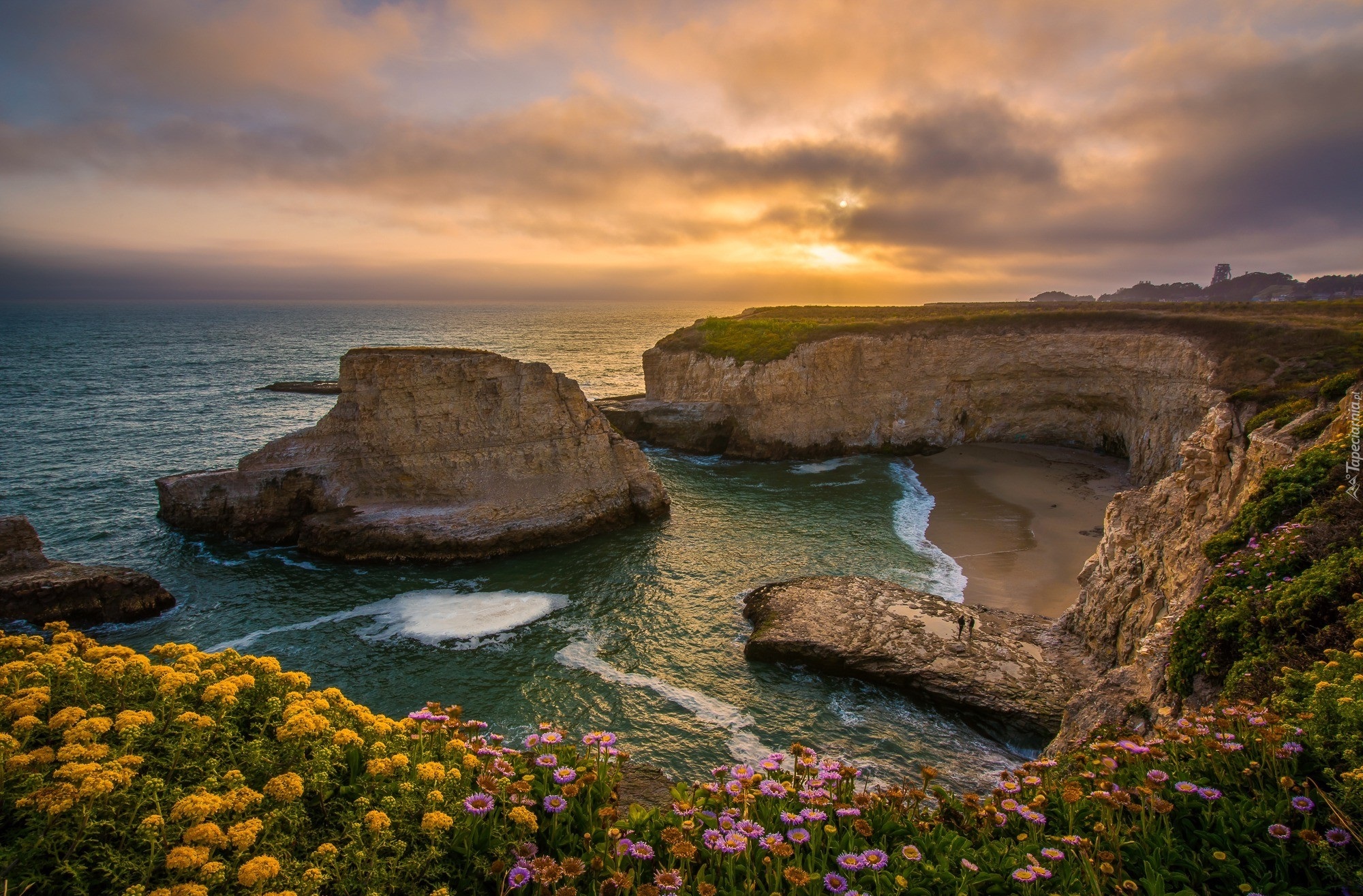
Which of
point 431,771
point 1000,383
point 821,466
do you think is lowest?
point 821,466

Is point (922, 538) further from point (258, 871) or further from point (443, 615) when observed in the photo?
point (258, 871)

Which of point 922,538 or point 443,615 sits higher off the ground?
point 922,538

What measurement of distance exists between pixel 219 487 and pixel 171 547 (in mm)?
2865

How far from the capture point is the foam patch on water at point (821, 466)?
1591 inches

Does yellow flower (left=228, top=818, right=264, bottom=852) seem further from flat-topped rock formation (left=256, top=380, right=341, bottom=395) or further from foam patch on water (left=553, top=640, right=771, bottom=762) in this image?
flat-topped rock formation (left=256, top=380, right=341, bottom=395)

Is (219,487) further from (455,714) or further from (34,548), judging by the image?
(455,714)

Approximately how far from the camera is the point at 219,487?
27.5 m

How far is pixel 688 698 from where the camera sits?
16500mm

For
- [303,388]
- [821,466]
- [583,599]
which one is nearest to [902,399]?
[821,466]

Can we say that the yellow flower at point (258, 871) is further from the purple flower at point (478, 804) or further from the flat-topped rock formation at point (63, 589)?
the flat-topped rock formation at point (63, 589)

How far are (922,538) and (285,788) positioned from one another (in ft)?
87.9

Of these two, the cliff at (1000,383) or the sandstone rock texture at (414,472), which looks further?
the cliff at (1000,383)

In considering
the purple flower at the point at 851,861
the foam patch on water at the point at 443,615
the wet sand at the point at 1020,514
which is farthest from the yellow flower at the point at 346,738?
the wet sand at the point at 1020,514

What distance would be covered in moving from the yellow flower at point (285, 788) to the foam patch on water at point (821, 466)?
36.8 meters
